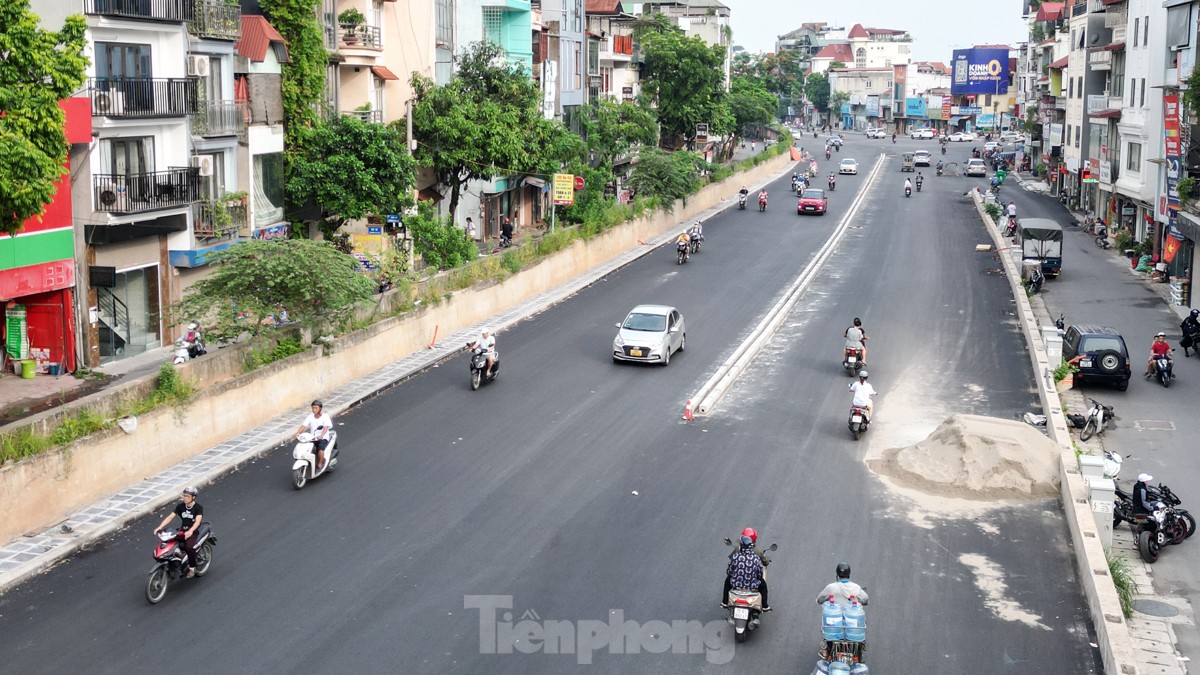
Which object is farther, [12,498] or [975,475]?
[975,475]

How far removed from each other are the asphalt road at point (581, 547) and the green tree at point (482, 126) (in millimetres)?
14790

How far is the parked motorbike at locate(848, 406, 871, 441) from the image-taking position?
2552cm

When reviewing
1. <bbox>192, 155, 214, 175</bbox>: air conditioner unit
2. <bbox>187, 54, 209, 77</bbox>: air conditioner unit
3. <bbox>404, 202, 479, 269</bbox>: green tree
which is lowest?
<bbox>404, 202, 479, 269</bbox>: green tree

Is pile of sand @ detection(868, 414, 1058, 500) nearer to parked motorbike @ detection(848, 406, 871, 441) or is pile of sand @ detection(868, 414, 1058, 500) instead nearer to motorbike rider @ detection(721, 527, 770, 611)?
parked motorbike @ detection(848, 406, 871, 441)

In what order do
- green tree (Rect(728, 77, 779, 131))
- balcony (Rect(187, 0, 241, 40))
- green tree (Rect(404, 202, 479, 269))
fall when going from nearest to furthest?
balcony (Rect(187, 0, 241, 40)) < green tree (Rect(404, 202, 479, 269)) < green tree (Rect(728, 77, 779, 131))

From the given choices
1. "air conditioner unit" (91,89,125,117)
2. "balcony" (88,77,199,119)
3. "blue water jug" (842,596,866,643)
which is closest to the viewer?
"blue water jug" (842,596,866,643)

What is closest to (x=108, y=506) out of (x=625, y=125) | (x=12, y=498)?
(x=12, y=498)

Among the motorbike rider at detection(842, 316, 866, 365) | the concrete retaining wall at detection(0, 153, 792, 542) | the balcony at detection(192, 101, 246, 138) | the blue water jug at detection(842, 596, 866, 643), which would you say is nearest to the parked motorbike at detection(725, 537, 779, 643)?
the blue water jug at detection(842, 596, 866, 643)

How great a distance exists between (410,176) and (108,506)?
2298 centimetres

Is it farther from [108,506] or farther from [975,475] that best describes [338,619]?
[975,475]

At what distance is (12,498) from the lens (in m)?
17.8

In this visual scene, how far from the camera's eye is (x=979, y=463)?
22.2 metres

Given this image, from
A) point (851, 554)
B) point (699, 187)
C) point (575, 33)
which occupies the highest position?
point (575, 33)

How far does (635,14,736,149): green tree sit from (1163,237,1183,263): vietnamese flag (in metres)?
40.4
